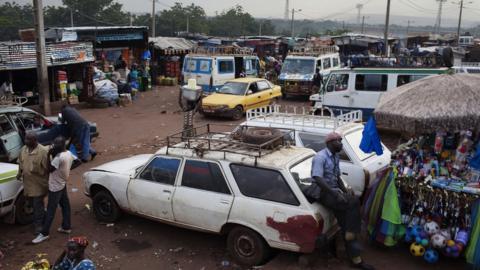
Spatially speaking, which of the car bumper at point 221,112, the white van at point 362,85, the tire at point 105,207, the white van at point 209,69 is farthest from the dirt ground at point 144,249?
the white van at point 209,69

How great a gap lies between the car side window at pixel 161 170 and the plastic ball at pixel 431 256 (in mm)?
3342

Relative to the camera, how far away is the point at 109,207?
703 centimetres

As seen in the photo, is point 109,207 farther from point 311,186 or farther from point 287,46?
point 287,46

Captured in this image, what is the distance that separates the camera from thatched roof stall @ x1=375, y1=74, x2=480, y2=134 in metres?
5.35

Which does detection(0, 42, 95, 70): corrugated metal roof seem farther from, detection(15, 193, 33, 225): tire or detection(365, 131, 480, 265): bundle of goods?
detection(365, 131, 480, 265): bundle of goods

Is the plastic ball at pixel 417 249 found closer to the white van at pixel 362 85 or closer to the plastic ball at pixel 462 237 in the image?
the plastic ball at pixel 462 237

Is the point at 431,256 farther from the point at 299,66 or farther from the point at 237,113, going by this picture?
the point at 299,66

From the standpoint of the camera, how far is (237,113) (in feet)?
52.6

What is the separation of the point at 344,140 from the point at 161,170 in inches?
114

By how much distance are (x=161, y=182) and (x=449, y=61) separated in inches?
193

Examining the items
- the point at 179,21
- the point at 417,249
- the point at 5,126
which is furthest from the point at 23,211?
the point at 179,21

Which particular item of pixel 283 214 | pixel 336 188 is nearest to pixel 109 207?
pixel 283 214

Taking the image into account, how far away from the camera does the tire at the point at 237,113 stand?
15926 millimetres

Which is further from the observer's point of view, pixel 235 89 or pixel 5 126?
pixel 235 89
